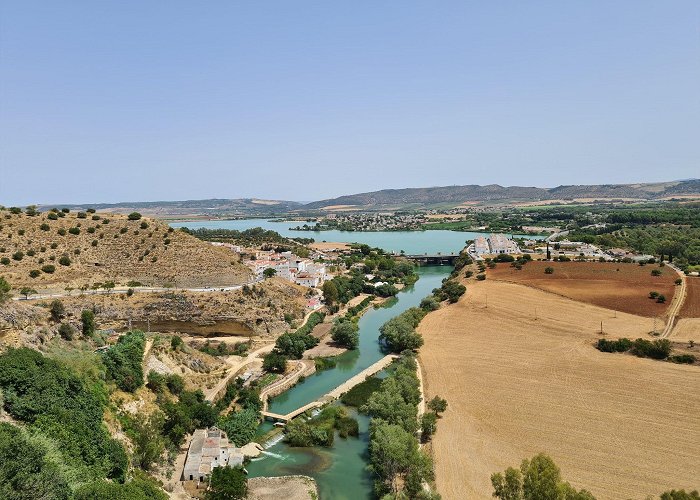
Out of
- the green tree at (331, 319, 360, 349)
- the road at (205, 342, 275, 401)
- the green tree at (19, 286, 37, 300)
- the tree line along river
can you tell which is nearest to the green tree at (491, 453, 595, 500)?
the tree line along river

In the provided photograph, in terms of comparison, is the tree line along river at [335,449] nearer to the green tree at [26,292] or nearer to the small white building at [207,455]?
the small white building at [207,455]

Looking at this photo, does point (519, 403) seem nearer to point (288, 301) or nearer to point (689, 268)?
point (288, 301)

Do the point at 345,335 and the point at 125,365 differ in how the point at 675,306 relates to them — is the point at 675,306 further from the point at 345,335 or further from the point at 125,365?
the point at 125,365

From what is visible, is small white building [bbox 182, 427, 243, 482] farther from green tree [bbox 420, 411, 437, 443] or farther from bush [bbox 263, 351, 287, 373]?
bush [bbox 263, 351, 287, 373]

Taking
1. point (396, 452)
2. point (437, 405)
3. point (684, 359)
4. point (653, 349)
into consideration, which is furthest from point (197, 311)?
point (684, 359)

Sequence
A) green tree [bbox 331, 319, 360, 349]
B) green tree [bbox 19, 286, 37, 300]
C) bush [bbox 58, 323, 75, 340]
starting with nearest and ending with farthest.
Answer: bush [bbox 58, 323, 75, 340]
green tree [bbox 19, 286, 37, 300]
green tree [bbox 331, 319, 360, 349]

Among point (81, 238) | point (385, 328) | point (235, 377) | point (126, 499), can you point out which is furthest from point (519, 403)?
point (81, 238)
